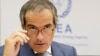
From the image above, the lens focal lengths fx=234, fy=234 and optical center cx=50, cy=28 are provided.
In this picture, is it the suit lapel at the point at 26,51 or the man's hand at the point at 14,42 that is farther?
the suit lapel at the point at 26,51

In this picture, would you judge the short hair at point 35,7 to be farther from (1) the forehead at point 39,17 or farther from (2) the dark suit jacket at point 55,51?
(2) the dark suit jacket at point 55,51

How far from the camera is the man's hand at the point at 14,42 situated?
1130 mm

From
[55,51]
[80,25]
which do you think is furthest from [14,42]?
[80,25]

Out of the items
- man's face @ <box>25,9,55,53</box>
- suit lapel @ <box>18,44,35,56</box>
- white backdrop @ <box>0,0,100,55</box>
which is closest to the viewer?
man's face @ <box>25,9,55,53</box>

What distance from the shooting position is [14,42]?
45.7 inches

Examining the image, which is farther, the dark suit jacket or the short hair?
the dark suit jacket

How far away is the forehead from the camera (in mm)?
1116

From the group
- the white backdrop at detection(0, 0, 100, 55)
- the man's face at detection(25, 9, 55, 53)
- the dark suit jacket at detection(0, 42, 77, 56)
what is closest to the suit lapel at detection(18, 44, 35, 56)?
the dark suit jacket at detection(0, 42, 77, 56)

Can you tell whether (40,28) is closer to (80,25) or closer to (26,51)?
(26,51)

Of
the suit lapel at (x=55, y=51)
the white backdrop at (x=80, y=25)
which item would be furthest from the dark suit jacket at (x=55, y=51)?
the white backdrop at (x=80, y=25)

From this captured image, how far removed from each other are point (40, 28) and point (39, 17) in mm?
53

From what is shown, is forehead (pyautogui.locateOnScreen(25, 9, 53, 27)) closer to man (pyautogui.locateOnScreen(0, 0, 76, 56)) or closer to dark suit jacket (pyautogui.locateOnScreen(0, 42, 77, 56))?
man (pyautogui.locateOnScreen(0, 0, 76, 56))

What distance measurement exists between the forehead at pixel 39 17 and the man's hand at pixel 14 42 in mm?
67

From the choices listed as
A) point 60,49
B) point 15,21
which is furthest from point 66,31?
point 60,49
